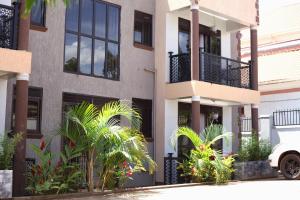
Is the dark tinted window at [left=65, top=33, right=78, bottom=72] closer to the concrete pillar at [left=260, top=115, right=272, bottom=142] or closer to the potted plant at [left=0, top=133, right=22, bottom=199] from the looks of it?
the potted plant at [left=0, top=133, right=22, bottom=199]

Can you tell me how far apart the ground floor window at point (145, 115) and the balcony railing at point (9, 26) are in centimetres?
619

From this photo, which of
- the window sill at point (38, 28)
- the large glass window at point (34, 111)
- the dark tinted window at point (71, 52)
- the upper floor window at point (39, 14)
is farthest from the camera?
the dark tinted window at point (71, 52)

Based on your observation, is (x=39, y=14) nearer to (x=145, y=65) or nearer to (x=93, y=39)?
(x=93, y=39)

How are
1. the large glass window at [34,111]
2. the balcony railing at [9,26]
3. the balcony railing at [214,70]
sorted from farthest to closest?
the balcony railing at [214,70], the large glass window at [34,111], the balcony railing at [9,26]

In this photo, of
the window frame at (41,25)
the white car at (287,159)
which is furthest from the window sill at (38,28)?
the white car at (287,159)

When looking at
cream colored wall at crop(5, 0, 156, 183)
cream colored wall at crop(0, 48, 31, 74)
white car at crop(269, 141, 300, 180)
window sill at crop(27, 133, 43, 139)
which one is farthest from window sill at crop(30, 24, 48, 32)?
white car at crop(269, 141, 300, 180)

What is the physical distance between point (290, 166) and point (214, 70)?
445 centimetres

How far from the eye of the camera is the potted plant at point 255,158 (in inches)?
687

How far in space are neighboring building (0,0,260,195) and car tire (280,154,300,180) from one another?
2.60 meters

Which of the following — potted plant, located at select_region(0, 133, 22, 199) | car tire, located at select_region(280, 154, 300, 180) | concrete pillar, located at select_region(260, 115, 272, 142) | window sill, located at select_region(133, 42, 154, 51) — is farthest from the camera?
concrete pillar, located at select_region(260, 115, 272, 142)

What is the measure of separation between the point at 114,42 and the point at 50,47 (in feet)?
8.97

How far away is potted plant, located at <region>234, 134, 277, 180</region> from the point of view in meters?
17.5

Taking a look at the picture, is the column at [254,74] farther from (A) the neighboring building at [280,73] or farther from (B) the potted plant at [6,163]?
(B) the potted plant at [6,163]

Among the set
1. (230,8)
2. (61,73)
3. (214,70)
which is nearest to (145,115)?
(214,70)
